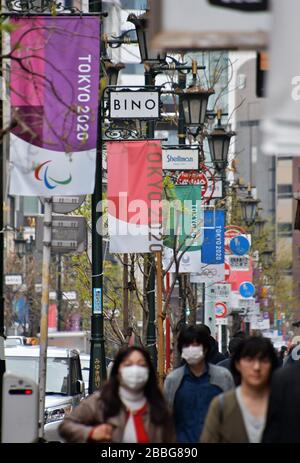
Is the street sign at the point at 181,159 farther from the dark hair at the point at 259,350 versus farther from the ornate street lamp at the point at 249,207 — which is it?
the ornate street lamp at the point at 249,207

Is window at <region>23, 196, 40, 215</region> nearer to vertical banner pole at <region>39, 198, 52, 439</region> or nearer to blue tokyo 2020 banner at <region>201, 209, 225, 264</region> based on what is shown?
blue tokyo 2020 banner at <region>201, 209, 225, 264</region>

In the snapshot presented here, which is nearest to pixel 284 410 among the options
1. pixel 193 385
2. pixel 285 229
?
pixel 193 385

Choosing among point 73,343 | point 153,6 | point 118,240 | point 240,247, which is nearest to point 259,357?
point 153,6

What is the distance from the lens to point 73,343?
2389 inches

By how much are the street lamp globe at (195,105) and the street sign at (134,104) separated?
323 cm

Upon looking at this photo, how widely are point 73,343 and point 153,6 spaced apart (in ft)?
171

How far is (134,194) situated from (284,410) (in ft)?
37.9

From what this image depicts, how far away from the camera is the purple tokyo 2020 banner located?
563 inches

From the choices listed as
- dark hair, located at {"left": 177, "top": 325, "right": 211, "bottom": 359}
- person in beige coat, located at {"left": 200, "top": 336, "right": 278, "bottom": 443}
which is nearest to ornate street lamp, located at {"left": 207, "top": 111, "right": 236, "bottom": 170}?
dark hair, located at {"left": 177, "top": 325, "right": 211, "bottom": 359}

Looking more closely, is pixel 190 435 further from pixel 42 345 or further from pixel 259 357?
pixel 42 345

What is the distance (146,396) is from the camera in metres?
10.8

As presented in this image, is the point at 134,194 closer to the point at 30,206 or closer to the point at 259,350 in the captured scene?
the point at 259,350

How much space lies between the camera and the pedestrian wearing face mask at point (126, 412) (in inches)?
419

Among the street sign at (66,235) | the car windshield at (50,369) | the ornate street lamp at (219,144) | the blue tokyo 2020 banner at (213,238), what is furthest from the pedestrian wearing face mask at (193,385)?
the blue tokyo 2020 banner at (213,238)
